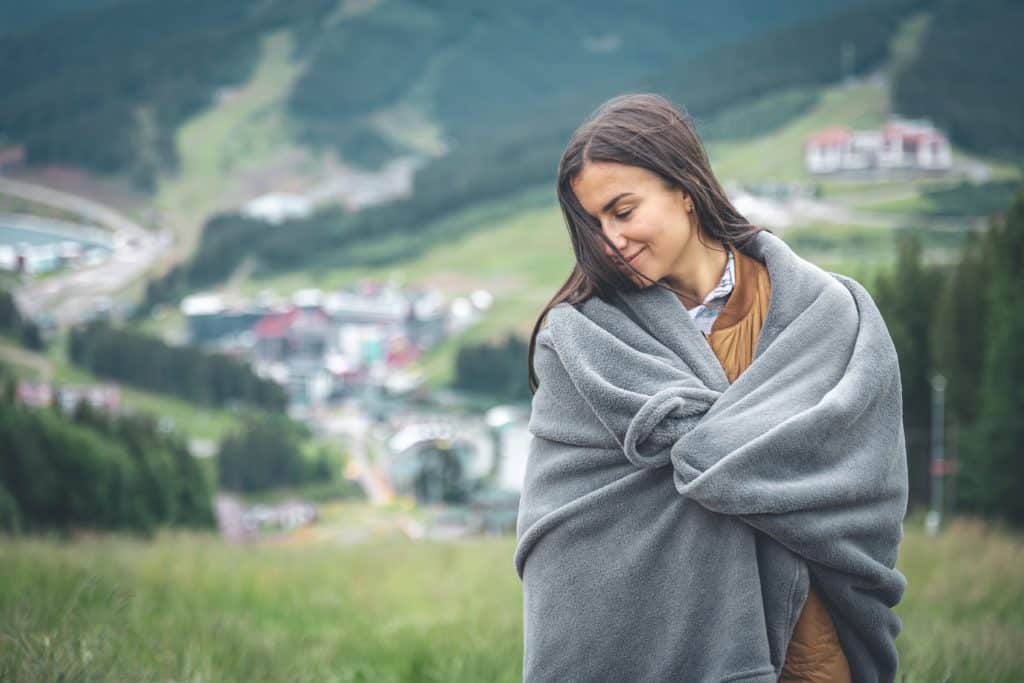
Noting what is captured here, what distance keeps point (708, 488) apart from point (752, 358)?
291 millimetres

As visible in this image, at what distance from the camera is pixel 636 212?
1.81 m

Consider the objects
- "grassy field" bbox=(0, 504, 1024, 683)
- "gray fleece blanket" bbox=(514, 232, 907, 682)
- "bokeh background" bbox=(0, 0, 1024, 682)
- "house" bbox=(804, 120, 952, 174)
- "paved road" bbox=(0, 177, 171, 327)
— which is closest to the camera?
"gray fleece blanket" bbox=(514, 232, 907, 682)

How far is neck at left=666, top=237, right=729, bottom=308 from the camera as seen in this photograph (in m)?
1.89

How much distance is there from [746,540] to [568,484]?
297 mm

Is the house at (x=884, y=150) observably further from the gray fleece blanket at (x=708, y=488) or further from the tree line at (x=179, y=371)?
the gray fleece blanket at (x=708, y=488)

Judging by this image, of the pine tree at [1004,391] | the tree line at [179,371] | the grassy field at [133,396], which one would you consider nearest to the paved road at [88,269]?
the grassy field at [133,396]

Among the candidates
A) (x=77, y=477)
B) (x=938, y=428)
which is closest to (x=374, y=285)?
(x=77, y=477)

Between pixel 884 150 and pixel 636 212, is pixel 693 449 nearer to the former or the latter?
pixel 636 212

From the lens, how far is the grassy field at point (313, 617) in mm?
2902

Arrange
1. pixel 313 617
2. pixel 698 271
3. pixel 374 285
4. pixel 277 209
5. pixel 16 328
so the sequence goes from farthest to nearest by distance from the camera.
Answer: pixel 277 209 → pixel 374 285 → pixel 16 328 → pixel 313 617 → pixel 698 271

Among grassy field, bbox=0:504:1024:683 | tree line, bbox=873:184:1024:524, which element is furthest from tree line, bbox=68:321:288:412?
grassy field, bbox=0:504:1024:683

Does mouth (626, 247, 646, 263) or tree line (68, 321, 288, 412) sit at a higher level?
mouth (626, 247, 646, 263)

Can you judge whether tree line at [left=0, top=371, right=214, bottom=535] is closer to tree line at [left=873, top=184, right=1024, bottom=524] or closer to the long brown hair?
tree line at [left=873, top=184, right=1024, bottom=524]

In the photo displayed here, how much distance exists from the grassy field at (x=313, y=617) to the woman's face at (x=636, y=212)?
1.40m
